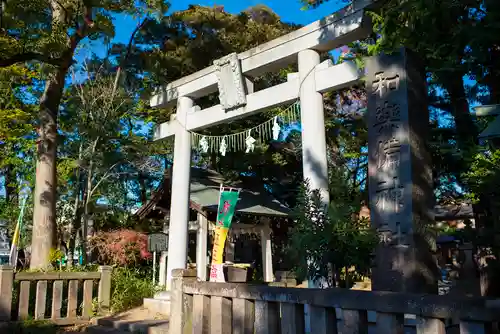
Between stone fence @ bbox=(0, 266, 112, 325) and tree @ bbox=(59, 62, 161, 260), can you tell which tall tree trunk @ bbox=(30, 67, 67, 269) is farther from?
tree @ bbox=(59, 62, 161, 260)

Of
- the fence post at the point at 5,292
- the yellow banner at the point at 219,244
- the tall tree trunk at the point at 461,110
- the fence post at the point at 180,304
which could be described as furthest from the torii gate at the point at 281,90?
the fence post at the point at 5,292

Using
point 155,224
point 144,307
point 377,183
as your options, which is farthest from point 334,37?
point 155,224

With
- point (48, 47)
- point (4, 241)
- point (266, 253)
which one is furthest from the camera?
point (4, 241)

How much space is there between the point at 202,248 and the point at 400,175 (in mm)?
7080

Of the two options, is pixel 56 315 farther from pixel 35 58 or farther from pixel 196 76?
pixel 196 76

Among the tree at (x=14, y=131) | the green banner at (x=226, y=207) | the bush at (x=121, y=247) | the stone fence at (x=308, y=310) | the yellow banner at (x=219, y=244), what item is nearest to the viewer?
the stone fence at (x=308, y=310)

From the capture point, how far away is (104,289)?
26.9 feet

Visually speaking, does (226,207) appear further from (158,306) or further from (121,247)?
(121,247)

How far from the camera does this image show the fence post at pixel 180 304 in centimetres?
423

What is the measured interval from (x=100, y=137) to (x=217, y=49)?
4233mm

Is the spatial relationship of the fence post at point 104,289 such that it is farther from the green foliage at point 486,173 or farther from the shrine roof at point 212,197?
the green foliage at point 486,173

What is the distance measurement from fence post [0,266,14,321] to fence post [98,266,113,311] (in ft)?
5.04

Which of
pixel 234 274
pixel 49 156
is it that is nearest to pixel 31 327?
pixel 49 156

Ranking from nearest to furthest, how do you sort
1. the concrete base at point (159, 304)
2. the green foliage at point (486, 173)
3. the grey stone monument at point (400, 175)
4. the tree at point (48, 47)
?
the grey stone monument at point (400, 175)
the green foliage at point (486, 173)
the concrete base at point (159, 304)
the tree at point (48, 47)
